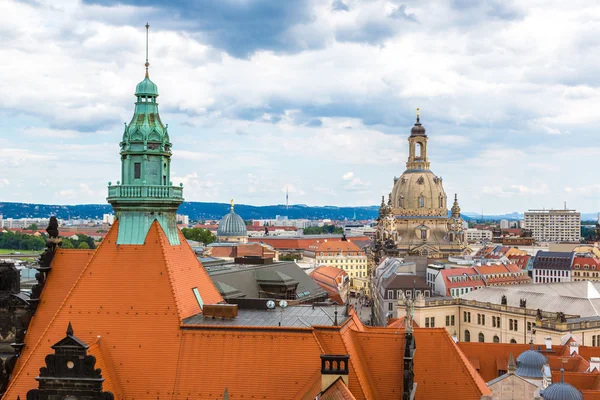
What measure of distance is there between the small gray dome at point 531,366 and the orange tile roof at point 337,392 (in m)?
27.7

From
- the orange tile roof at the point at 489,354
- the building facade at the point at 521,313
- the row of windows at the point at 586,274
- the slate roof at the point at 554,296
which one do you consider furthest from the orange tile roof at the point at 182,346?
the row of windows at the point at 586,274

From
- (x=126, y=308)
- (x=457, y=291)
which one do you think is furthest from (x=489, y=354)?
(x=457, y=291)

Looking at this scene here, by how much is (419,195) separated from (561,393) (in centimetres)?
14927

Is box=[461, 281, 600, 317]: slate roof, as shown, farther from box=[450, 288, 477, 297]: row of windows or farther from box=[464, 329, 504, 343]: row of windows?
box=[450, 288, 477, 297]: row of windows

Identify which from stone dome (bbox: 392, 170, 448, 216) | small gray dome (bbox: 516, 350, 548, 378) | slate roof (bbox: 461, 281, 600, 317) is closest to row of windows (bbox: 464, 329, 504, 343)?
slate roof (bbox: 461, 281, 600, 317)

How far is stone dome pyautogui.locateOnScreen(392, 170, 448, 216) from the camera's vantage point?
625 ft

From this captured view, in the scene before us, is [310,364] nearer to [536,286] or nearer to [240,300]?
[240,300]

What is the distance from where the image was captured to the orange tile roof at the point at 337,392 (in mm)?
27805

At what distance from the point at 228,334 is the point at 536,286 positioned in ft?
252

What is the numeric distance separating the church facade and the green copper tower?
483ft

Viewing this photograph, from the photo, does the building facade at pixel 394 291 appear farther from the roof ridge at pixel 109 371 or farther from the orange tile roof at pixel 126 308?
the roof ridge at pixel 109 371

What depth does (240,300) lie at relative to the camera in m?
39.3

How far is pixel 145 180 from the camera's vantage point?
→ 35.4 meters

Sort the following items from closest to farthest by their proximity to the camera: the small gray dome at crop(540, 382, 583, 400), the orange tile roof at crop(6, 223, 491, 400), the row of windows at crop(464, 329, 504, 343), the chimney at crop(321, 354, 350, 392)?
the chimney at crop(321, 354, 350, 392), the orange tile roof at crop(6, 223, 491, 400), the small gray dome at crop(540, 382, 583, 400), the row of windows at crop(464, 329, 504, 343)
